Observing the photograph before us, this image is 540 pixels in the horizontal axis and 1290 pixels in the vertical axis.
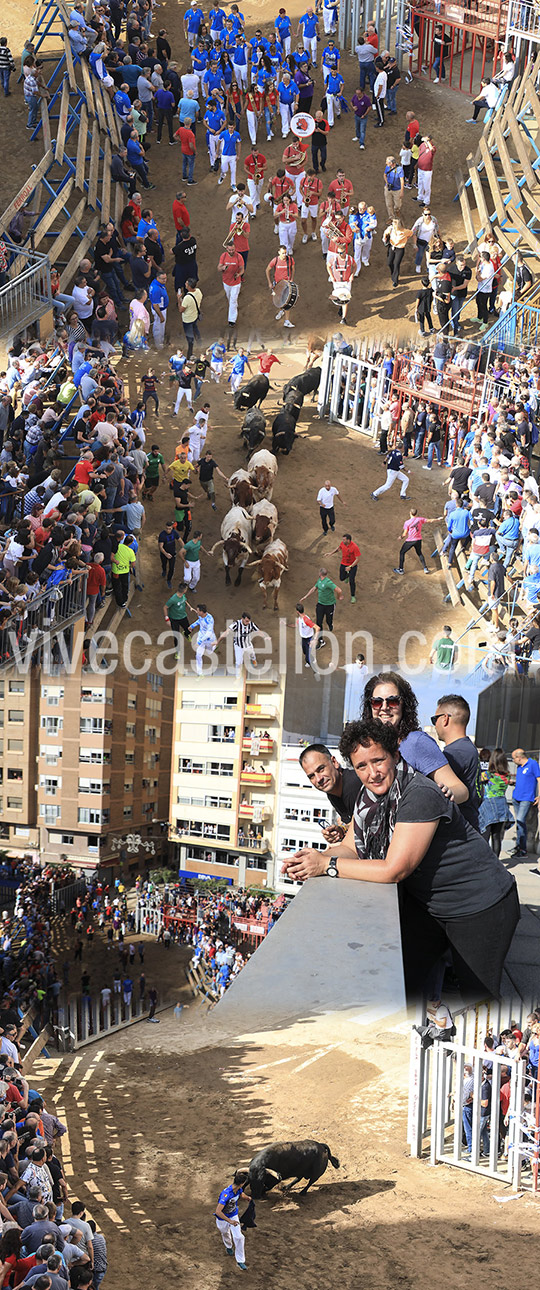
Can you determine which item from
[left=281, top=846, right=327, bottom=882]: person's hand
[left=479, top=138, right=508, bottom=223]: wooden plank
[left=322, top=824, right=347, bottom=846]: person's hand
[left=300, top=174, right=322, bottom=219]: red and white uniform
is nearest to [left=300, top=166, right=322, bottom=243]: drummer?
[left=300, top=174, right=322, bottom=219]: red and white uniform

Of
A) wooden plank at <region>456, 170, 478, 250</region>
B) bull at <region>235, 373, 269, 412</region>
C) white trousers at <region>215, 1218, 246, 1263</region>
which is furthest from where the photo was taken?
wooden plank at <region>456, 170, 478, 250</region>

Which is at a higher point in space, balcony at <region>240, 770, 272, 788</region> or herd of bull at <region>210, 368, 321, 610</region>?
herd of bull at <region>210, 368, 321, 610</region>

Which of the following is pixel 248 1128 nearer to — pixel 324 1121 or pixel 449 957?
pixel 324 1121

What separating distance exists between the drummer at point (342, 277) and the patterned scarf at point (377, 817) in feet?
67.6

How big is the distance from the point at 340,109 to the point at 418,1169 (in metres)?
22.3

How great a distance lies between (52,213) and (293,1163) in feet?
56.6

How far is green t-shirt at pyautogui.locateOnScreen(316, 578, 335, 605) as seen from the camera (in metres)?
23.3

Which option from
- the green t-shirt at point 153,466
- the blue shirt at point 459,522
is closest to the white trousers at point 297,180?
the green t-shirt at point 153,466

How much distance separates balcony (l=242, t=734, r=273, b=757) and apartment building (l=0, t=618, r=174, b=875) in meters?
0.93

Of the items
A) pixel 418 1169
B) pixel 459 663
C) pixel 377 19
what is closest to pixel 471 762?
pixel 418 1169

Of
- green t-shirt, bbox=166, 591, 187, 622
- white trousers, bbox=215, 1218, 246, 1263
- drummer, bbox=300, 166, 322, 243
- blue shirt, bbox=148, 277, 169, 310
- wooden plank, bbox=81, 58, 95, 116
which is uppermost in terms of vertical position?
wooden plank, bbox=81, 58, 95, 116

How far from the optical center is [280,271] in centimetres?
2938

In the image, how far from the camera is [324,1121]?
1656 centimetres

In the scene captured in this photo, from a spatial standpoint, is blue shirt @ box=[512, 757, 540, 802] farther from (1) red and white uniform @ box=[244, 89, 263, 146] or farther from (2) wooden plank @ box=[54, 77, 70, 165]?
(1) red and white uniform @ box=[244, 89, 263, 146]
